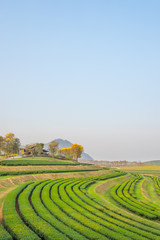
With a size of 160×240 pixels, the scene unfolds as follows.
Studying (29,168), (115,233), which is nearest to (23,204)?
(115,233)

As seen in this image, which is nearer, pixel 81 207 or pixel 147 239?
pixel 147 239

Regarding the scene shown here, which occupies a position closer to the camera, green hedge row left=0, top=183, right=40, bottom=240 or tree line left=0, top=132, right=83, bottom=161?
green hedge row left=0, top=183, right=40, bottom=240

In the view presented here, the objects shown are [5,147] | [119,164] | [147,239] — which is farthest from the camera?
[119,164]

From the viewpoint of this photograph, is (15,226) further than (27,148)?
No

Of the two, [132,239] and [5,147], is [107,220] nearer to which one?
[132,239]

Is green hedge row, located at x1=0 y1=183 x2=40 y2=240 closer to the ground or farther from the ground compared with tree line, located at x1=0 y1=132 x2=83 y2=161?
closer to the ground

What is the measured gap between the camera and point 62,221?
18.1 metres

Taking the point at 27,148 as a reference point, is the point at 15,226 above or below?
below

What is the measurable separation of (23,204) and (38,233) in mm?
8128

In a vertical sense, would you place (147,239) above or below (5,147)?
below

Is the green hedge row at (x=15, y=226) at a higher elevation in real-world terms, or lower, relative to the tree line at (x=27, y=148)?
lower

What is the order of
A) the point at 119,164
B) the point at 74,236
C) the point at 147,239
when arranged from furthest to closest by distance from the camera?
the point at 119,164, the point at 147,239, the point at 74,236

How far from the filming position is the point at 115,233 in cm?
1573

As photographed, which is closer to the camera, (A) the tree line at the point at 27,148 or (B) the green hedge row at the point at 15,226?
(B) the green hedge row at the point at 15,226
